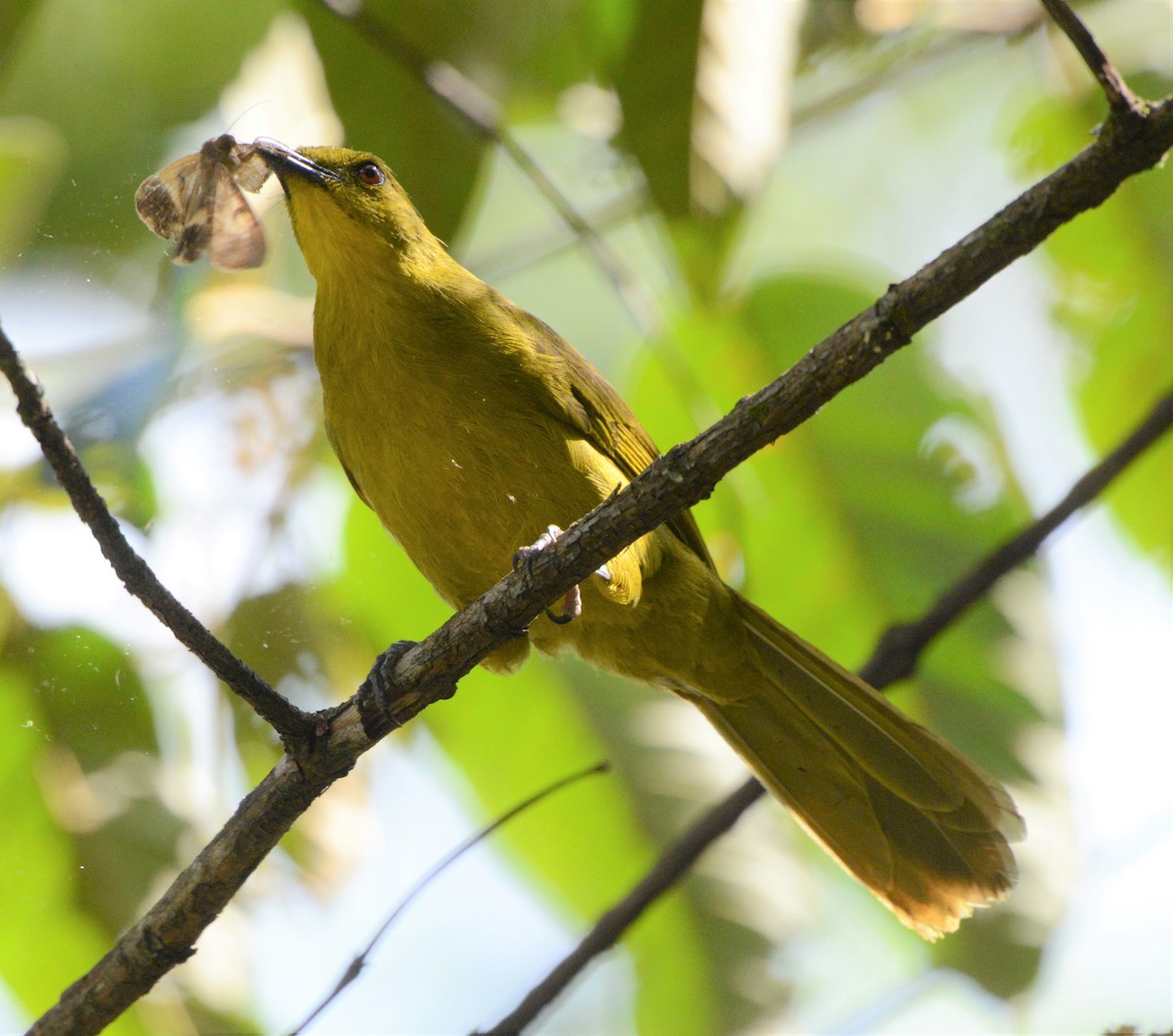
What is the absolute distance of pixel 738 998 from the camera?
3816 mm

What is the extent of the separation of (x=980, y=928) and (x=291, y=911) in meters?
2.20

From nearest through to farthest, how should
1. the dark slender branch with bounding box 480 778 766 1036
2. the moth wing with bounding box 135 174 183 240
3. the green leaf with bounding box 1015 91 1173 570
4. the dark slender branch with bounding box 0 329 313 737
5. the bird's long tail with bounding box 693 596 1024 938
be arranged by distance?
the dark slender branch with bounding box 0 329 313 737 → the moth wing with bounding box 135 174 183 240 → the dark slender branch with bounding box 480 778 766 1036 → the bird's long tail with bounding box 693 596 1024 938 → the green leaf with bounding box 1015 91 1173 570

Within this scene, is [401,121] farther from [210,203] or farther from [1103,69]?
[1103,69]

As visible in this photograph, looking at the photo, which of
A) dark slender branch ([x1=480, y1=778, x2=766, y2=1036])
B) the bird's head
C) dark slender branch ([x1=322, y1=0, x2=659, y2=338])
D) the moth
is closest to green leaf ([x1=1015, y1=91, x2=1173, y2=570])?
dark slender branch ([x1=322, y1=0, x2=659, y2=338])

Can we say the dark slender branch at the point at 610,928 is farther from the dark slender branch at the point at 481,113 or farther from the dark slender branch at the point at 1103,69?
the dark slender branch at the point at 1103,69

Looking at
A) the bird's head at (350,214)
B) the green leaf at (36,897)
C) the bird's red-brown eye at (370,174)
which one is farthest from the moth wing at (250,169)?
the green leaf at (36,897)

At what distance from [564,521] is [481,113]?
3.23 feet

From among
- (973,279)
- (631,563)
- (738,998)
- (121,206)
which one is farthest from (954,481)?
(121,206)

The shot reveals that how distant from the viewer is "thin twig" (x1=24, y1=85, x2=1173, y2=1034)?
1.70 m

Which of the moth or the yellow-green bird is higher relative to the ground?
the moth

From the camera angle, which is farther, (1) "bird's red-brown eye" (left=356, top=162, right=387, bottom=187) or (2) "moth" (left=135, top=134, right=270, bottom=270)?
(1) "bird's red-brown eye" (left=356, top=162, right=387, bottom=187)

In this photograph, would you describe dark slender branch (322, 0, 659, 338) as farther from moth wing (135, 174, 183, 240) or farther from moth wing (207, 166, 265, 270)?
moth wing (135, 174, 183, 240)

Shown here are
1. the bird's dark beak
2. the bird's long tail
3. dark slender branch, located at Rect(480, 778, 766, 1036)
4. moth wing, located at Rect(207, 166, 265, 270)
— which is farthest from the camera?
the bird's long tail

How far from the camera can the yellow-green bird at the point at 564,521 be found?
2.83 meters
